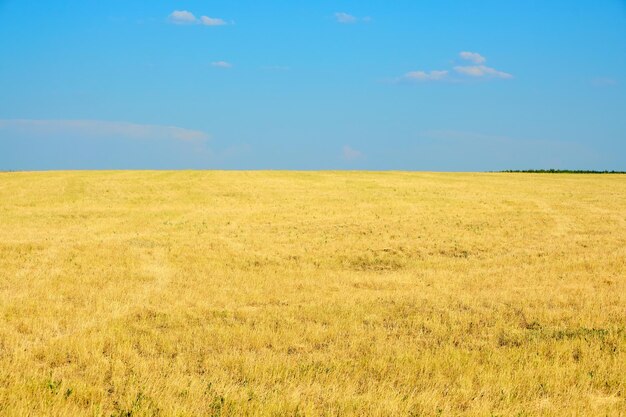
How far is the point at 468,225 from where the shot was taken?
32375 millimetres

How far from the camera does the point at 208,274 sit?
20.3m

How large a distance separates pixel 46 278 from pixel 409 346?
11850mm

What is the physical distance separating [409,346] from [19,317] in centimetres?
850

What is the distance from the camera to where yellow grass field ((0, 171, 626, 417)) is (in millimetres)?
8758

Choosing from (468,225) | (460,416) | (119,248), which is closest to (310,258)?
(119,248)

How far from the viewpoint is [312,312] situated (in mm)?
14773

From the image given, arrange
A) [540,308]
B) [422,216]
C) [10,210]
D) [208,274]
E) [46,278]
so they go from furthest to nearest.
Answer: [10,210] < [422,216] < [208,274] < [46,278] < [540,308]

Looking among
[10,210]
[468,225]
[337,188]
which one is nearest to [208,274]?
[468,225]

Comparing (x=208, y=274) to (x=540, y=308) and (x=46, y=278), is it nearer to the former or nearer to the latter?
(x=46, y=278)

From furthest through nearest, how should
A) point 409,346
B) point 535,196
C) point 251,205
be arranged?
1. point 535,196
2. point 251,205
3. point 409,346

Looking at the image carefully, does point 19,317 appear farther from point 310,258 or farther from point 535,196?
point 535,196

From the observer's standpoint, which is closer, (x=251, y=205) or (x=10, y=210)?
(x=10, y=210)

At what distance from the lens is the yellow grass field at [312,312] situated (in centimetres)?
876

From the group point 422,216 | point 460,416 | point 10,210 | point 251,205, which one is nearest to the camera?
point 460,416
